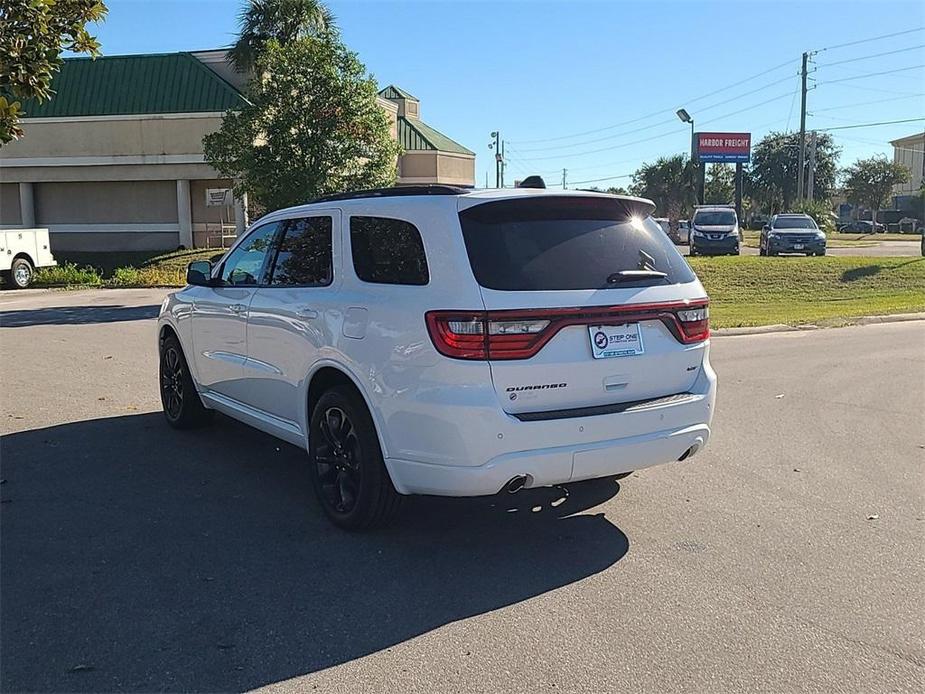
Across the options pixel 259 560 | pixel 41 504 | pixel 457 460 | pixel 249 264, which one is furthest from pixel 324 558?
pixel 249 264

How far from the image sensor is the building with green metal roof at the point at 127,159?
1336 inches

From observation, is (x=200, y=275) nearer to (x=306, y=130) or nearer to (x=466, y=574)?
(x=466, y=574)

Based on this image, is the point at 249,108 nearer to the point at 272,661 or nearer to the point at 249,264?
the point at 249,264

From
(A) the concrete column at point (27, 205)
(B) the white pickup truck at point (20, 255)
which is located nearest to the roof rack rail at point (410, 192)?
(B) the white pickup truck at point (20, 255)

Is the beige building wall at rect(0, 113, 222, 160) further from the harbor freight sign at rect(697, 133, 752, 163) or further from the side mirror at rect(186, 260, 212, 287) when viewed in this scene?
the harbor freight sign at rect(697, 133, 752, 163)

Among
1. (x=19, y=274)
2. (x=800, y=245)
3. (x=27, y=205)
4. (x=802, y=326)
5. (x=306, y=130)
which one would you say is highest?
(x=306, y=130)

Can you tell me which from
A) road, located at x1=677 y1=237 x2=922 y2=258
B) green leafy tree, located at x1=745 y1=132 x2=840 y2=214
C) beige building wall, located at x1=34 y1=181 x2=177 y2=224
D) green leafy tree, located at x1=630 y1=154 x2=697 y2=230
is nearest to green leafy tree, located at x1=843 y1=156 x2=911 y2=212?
green leafy tree, located at x1=745 y1=132 x2=840 y2=214

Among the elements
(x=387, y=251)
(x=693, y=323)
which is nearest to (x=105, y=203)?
(x=387, y=251)

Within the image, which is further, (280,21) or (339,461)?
(280,21)

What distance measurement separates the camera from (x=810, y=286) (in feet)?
72.3

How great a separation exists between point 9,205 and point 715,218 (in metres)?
28.8

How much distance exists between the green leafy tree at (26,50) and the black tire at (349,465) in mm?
3395

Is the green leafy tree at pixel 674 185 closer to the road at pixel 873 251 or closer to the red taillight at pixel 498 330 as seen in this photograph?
the road at pixel 873 251

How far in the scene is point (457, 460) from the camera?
436 centimetres
